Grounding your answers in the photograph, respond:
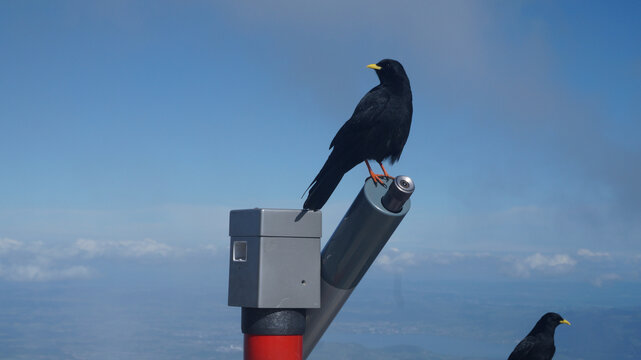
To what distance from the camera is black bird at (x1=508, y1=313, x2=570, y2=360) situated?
9.31 meters

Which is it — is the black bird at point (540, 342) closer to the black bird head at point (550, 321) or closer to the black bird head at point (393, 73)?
the black bird head at point (550, 321)

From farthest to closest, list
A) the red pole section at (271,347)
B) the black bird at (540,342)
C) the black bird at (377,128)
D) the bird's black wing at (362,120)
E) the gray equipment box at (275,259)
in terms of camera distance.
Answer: the black bird at (540,342) < the bird's black wing at (362,120) < the black bird at (377,128) < the red pole section at (271,347) < the gray equipment box at (275,259)

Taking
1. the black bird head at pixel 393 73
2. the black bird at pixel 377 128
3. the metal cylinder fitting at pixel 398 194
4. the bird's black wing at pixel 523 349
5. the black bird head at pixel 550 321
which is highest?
the black bird head at pixel 393 73

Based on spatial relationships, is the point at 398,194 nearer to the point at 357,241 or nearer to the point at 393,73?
the point at 357,241

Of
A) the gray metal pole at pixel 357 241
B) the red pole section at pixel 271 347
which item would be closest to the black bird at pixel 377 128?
the gray metal pole at pixel 357 241

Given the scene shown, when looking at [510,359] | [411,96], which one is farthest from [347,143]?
[510,359]

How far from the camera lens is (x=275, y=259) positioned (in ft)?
15.9

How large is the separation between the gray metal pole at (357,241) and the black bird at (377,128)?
2.52 ft

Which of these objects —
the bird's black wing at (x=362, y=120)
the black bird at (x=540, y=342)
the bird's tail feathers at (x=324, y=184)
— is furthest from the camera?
the black bird at (x=540, y=342)

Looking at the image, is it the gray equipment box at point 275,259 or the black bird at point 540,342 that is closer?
the gray equipment box at point 275,259

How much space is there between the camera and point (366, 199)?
4.95 metres

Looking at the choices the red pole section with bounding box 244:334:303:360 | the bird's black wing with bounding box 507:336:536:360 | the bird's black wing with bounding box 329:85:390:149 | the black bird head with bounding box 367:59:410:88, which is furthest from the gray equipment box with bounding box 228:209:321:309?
the bird's black wing with bounding box 507:336:536:360

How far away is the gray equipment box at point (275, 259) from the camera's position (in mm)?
4812

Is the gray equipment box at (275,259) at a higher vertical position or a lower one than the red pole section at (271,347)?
higher
